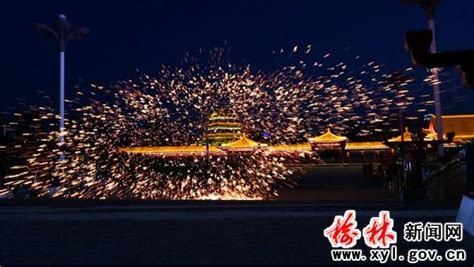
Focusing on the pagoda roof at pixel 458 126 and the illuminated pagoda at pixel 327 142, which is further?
the illuminated pagoda at pixel 327 142

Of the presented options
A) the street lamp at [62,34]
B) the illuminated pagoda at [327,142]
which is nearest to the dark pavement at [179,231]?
the street lamp at [62,34]

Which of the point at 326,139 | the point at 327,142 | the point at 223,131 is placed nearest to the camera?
the point at 327,142

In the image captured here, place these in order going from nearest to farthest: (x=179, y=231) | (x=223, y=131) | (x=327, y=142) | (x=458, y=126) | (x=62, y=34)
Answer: (x=179, y=231) < (x=62, y=34) < (x=458, y=126) < (x=327, y=142) < (x=223, y=131)

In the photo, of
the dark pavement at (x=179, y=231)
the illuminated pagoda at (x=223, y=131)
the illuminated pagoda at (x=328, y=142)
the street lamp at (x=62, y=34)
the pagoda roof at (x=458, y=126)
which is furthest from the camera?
the illuminated pagoda at (x=223, y=131)

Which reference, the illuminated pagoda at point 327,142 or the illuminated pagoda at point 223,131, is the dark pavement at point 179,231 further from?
the illuminated pagoda at point 223,131

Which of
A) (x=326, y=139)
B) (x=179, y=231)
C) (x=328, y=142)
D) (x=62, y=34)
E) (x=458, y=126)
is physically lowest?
(x=179, y=231)

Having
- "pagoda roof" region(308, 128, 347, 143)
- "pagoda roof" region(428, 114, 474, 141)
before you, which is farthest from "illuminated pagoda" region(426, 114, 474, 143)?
"pagoda roof" region(308, 128, 347, 143)

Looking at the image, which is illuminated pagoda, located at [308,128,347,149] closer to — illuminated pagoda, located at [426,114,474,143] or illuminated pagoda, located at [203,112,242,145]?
illuminated pagoda, located at [426,114,474,143]

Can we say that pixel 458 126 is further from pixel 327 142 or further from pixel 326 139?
pixel 326 139

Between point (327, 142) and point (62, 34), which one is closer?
point (62, 34)

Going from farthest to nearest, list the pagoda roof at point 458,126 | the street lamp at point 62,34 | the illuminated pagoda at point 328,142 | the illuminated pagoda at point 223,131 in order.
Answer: the illuminated pagoda at point 223,131
the illuminated pagoda at point 328,142
the pagoda roof at point 458,126
the street lamp at point 62,34

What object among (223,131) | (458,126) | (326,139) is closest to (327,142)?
(326,139)

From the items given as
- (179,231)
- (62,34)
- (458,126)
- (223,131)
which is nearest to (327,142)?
(458,126)

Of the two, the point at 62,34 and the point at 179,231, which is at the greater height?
the point at 62,34
